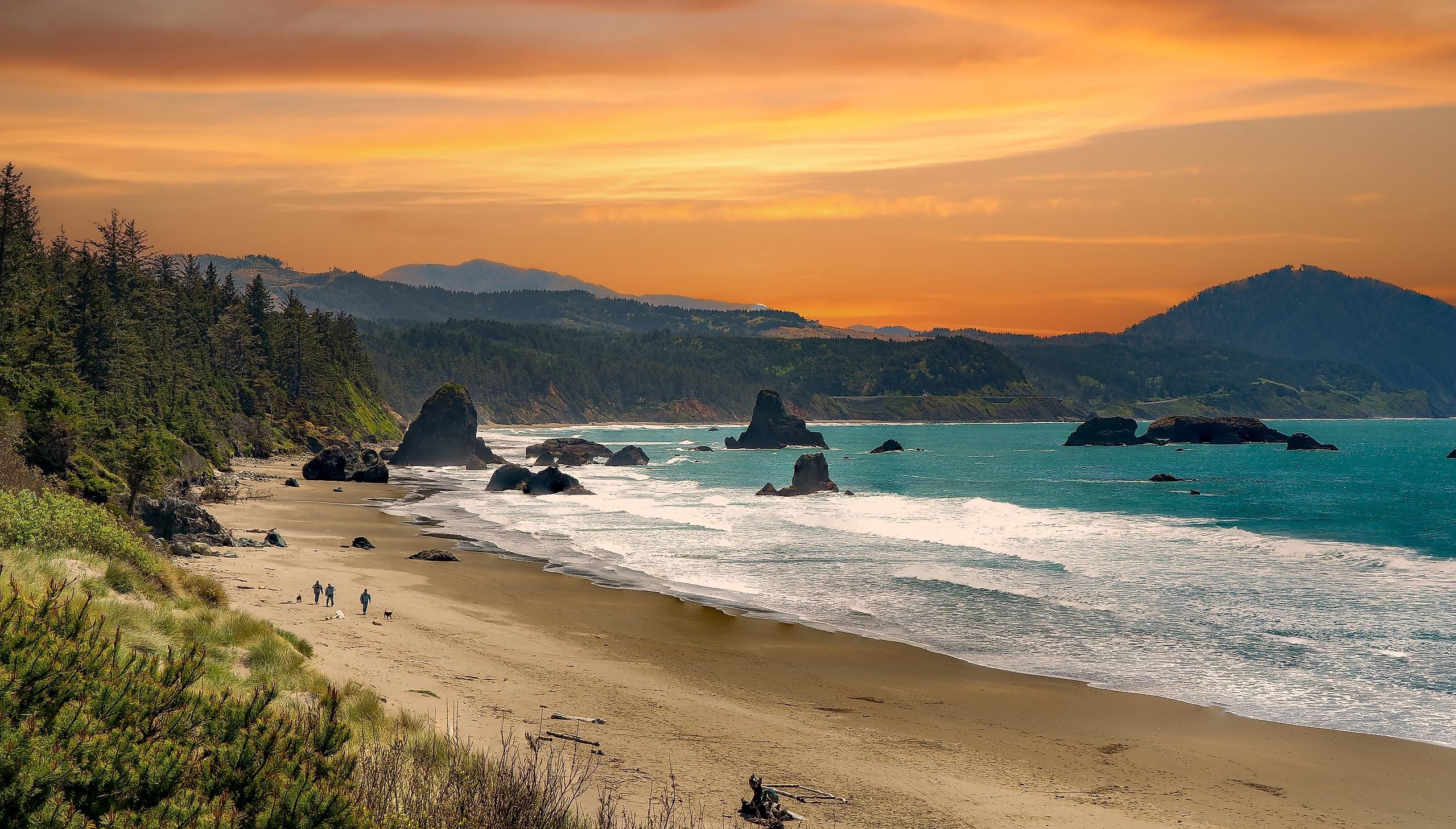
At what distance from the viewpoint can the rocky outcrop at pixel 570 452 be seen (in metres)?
114

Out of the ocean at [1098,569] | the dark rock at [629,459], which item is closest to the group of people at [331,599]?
the ocean at [1098,569]

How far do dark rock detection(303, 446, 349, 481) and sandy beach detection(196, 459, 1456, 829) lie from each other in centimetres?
4971

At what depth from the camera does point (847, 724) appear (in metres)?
17.4

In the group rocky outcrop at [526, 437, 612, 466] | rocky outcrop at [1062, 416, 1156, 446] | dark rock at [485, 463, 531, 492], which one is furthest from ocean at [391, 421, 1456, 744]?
rocky outcrop at [1062, 416, 1156, 446]

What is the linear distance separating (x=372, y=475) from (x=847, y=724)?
67.1 metres

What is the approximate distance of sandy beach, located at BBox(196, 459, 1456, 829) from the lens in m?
13.6

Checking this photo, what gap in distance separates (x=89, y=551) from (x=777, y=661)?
14099 millimetres

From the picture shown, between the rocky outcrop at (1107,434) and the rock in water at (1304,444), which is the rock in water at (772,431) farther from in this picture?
the rock in water at (1304,444)

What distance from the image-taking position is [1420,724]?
18.0m

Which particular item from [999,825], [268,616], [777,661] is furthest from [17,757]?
[777,661]

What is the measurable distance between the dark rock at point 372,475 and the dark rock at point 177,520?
42.4m

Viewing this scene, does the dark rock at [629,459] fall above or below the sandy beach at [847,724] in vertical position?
below

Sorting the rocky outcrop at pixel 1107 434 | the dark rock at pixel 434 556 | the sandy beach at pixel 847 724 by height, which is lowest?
the dark rock at pixel 434 556

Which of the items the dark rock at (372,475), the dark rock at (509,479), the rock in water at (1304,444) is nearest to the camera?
the dark rock at (509,479)
